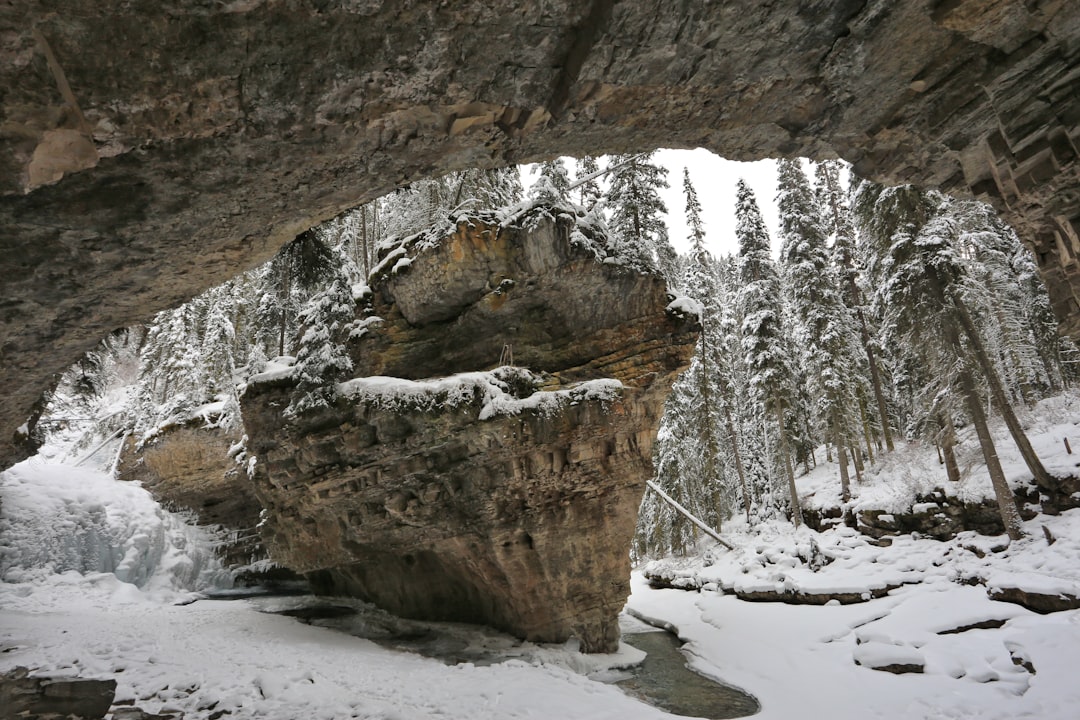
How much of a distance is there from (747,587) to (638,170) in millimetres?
17767

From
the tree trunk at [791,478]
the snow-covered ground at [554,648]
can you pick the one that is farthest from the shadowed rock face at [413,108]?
the tree trunk at [791,478]

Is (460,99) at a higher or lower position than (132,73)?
higher

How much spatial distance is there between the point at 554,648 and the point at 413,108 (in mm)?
13867

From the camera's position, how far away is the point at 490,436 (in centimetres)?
1311

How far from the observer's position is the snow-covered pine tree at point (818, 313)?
25.3m

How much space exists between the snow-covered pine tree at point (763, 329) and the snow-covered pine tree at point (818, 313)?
41.6 inches

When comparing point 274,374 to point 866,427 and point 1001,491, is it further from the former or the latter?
point 866,427

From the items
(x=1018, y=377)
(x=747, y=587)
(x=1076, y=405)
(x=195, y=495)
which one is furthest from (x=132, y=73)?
(x=1018, y=377)

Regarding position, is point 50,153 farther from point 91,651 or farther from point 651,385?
point 651,385

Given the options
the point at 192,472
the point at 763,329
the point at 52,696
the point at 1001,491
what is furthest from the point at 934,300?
the point at 192,472

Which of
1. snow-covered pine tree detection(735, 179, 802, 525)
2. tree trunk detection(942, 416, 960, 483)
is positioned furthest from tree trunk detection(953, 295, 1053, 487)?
snow-covered pine tree detection(735, 179, 802, 525)

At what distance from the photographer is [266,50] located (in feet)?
11.3

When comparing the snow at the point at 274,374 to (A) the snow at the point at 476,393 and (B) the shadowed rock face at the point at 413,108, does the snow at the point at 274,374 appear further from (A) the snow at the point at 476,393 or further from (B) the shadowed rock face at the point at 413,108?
(B) the shadowed rock face at the point at 413,108

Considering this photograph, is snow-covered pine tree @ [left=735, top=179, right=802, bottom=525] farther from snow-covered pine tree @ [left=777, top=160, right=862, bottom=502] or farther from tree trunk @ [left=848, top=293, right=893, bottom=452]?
tree trunk @ [left=848, top=293, right=893, bottom=452]
